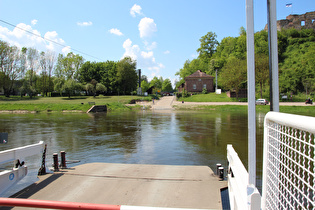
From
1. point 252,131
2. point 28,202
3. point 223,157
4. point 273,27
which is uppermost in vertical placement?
point 273,27

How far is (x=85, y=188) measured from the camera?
19.3 feet

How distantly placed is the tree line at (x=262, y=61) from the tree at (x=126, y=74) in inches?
1142

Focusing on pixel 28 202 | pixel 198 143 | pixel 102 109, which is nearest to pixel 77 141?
pixel 198 143

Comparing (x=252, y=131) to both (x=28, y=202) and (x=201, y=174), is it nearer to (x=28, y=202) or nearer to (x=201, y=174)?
(x=28, y=202)

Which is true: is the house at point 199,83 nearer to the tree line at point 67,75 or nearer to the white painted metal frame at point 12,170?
the tree line at point 67,75

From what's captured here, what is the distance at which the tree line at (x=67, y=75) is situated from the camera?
66.9 meters

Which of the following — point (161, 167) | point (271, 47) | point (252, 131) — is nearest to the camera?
point (252, 131)

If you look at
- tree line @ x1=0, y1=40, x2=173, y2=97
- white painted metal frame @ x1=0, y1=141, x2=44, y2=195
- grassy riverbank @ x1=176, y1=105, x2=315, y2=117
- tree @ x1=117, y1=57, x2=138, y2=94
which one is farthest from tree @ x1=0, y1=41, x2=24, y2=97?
white painted metal frame @ x1=0, y1=141, x2=44, y2=195

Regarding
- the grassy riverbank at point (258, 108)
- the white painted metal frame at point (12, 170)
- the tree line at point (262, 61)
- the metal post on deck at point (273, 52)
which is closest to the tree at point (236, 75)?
the tree line at point (262, 61)

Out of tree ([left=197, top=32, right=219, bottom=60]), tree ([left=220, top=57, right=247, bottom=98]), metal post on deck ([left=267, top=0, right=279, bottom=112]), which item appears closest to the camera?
metal post on deck ([left=267, top=0, right=279, bottom=112])

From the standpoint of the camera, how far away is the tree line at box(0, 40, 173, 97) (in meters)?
66.9

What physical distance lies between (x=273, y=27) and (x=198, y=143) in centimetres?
1076

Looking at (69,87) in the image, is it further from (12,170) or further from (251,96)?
(251,96)

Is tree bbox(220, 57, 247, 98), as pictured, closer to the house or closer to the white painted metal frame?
the house
